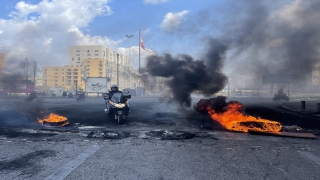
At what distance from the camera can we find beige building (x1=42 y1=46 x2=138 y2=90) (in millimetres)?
58031

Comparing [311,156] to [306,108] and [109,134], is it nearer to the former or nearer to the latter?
[109,134]

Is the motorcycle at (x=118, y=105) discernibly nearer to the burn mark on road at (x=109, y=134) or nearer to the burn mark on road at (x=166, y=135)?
the burn mark on road at (x=109, y=134)

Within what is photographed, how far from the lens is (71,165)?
5.18 meters

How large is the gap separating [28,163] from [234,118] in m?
9.46

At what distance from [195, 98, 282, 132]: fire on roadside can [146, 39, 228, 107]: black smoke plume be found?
156 cm

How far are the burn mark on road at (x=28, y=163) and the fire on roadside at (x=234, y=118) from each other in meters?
7.36

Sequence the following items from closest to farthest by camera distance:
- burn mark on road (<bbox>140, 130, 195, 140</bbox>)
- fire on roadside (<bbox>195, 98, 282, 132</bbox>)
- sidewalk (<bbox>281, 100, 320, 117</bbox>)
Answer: burn mark on road (<bbox>140, 130, 195, 140</bbox>) → fire on roadside (<bbox>195, 98, 282, 132</bbox>) → sidewalk (<bbox>281, 100, 320, 117</bbox>)

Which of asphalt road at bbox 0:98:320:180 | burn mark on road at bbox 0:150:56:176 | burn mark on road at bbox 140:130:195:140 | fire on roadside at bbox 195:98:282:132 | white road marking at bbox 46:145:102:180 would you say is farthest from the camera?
fire on roadside at bbox 195:98:282:132

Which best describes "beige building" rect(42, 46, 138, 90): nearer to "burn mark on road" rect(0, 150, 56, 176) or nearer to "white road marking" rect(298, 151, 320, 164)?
"burn mark on road" rect(0, 150, 56, 176)

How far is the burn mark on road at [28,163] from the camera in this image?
15.8ft

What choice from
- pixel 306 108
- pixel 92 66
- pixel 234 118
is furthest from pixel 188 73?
pixel 92 66

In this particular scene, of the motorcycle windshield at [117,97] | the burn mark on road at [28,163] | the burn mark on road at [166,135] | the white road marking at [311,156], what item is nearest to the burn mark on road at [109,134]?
the burn mark on road at [166,135]

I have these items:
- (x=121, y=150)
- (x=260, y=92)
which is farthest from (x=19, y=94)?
(x=260, y=92)

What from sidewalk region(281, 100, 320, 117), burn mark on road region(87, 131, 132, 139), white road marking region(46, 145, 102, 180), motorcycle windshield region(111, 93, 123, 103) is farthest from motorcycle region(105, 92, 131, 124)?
sidewalk region(281, 100, 320, 117)
